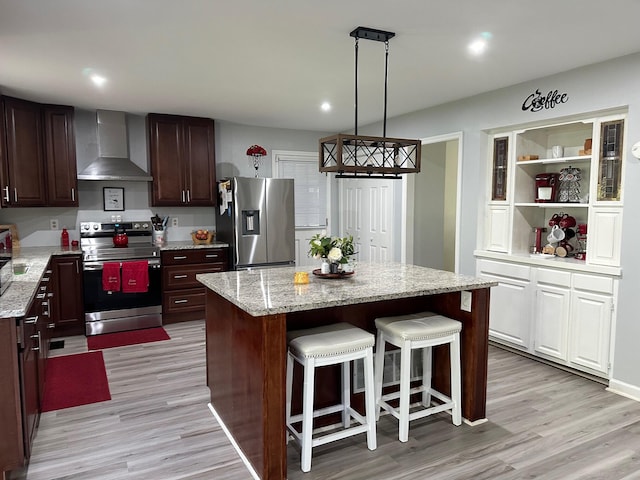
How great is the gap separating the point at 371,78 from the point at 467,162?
1329 millimetres

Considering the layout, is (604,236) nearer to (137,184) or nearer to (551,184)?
(551,184)

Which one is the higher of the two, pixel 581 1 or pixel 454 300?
pixel 581 1

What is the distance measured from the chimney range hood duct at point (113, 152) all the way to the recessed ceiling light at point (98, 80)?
3.86 ft

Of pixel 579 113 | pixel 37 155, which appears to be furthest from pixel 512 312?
pixel 37 155

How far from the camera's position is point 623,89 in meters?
3.17

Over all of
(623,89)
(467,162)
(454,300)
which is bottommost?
(454,300)

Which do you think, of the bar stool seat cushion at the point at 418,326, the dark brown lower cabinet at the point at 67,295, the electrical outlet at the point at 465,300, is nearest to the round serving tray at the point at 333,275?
the bar stool seat cushion at the point at 418,326

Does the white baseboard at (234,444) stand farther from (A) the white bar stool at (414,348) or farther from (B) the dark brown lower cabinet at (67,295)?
(B) the dark brown lower cabinet at (67,295)

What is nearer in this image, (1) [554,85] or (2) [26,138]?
(1) [554,85]

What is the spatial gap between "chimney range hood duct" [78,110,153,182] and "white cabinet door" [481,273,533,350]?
388cm

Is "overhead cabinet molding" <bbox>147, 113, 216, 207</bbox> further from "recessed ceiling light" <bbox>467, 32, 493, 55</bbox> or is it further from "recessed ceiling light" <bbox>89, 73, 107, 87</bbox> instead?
"recessed ceiling light" <bbox>467, 32, 493, 55</bbox>

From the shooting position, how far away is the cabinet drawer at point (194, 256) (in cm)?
496

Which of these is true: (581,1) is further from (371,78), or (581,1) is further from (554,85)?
(371,78)

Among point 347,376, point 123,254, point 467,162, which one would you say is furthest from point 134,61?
point 467,162
